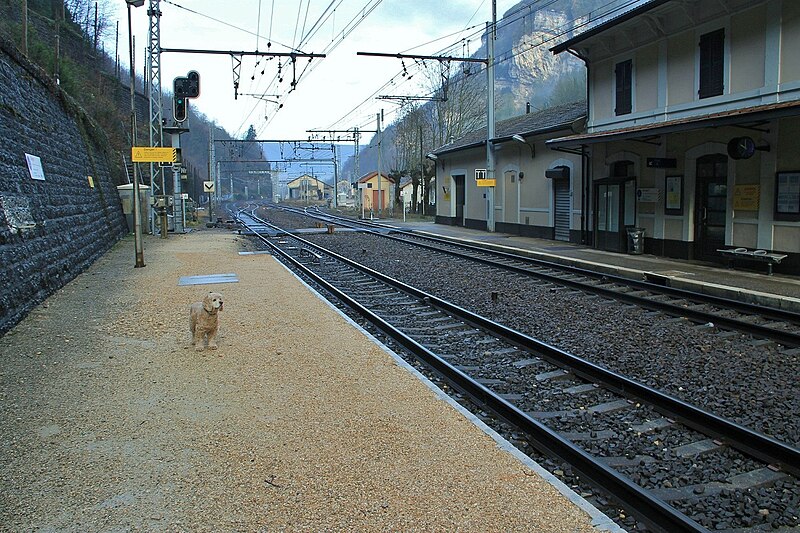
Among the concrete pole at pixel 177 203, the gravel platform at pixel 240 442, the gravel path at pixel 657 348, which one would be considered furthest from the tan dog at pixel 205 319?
the concrete pole at pixel 177 203

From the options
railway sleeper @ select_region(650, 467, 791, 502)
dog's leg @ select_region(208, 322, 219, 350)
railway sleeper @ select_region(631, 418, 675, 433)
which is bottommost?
railway sleeper @ select_region(650, 467, 791, 502)

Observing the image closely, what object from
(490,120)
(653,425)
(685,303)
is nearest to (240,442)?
(653,425)

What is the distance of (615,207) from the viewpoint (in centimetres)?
1836

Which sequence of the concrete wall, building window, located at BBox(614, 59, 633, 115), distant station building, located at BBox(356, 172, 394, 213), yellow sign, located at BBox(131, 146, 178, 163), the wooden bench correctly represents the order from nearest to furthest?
the concrete wall
the wooden bench
yellow sign, located at BBox(131, 146, 178, 163)
building window, located at BBox(614, 59, 633, 115)
distant station building, located at BBox(356, 172, 394, 213)

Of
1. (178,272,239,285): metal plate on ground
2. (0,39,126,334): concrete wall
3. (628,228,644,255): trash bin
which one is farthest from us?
(628,228,644,255): trash bin

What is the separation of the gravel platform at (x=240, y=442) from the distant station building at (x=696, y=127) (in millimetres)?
9465

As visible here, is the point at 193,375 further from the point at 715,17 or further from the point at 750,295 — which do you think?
the point at 715,17

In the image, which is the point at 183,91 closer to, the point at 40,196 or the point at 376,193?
the point at 40,196

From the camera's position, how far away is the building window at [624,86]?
1769 cm

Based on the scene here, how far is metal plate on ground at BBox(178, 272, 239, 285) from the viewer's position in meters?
13.2

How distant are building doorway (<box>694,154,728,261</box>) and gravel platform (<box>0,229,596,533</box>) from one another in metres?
10.3

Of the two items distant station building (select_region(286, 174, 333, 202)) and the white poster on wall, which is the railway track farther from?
distant station building (select_region(286, 174, 333, 202))

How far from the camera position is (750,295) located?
1066cm

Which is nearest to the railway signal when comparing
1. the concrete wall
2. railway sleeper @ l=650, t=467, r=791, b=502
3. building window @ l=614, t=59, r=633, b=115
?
the concrete wall
